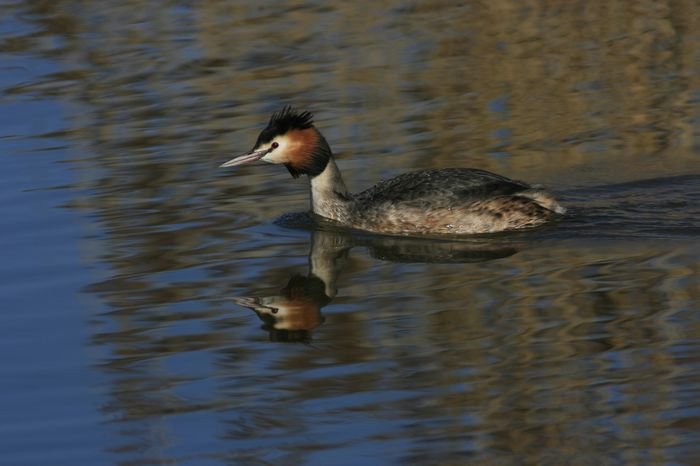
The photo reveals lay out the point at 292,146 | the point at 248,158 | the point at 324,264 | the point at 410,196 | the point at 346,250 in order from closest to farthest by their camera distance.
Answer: the point at 324,264, the point at 346,250, the point at 410,196, the point at 248,158, the point at 292,146

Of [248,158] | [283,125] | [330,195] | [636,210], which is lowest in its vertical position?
[636,210]

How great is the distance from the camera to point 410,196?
32.3ft

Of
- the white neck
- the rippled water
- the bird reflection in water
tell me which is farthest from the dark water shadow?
the white neck

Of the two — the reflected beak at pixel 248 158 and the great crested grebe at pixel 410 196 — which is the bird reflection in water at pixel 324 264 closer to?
the great crested grebe at pixel 410 196

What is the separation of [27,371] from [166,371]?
64 centimetres

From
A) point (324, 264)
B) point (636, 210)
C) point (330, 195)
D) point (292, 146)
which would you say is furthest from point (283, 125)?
point (636, 210)

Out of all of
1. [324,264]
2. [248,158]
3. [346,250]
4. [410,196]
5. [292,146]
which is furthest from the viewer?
[292,146]

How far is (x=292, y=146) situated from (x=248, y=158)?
327 millimetres

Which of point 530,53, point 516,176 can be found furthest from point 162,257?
point 530,53

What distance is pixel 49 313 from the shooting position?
822 centimetres

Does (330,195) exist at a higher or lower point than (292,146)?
lower

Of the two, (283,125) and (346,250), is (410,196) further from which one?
(283,125)

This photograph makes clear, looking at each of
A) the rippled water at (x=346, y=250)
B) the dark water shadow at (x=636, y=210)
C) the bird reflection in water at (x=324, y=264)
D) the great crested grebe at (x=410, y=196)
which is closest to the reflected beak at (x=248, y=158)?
the great crested grebe at (x=410, y=196)

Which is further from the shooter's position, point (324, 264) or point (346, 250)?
point (346, 250)
